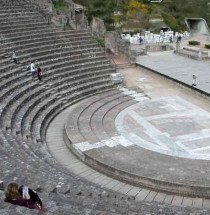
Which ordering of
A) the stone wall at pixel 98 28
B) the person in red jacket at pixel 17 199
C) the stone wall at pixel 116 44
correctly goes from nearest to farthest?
1. the person in red jacket at pixel 17 199
2. the stone wall at pixel 116 44
3. the stone wall at pixel 98 28

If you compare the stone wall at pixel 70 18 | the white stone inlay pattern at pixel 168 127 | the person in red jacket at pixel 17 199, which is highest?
the stone wall at pixel 70 18

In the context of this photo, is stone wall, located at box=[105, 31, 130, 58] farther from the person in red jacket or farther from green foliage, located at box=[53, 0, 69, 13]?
the person in red jacket

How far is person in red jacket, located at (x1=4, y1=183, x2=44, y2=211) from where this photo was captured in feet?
20.2

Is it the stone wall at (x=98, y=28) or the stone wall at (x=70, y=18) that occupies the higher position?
the stone wall at (x=70, y=18)

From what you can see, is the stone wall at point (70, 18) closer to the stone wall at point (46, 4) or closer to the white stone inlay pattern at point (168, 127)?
A: the stone wall at point (46, 4)

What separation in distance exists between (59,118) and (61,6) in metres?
15.5

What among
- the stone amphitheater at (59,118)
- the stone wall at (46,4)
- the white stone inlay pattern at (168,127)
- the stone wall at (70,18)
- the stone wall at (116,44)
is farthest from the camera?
the stone wall at (116,44)

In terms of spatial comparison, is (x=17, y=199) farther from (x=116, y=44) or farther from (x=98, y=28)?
(x=98, y=28)

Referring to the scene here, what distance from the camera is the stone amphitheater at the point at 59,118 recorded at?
317 inches

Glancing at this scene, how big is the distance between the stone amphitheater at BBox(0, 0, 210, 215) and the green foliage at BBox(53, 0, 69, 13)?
2679mm

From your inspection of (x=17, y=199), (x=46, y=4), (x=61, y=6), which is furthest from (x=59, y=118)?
(x=61, y=6)

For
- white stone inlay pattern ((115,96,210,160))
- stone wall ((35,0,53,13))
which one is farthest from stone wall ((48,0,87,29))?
white stone inlay pattern ((115,96,210,160))

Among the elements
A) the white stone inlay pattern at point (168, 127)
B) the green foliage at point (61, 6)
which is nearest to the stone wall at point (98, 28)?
the green foliage at point (61, 6)

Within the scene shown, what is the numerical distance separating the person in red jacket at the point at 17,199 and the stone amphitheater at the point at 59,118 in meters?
0.20
